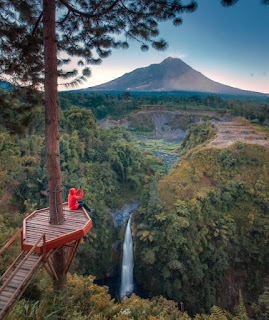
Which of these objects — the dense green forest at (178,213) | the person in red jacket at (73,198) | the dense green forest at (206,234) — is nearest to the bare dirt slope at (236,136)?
the dense green forest at (178,213)

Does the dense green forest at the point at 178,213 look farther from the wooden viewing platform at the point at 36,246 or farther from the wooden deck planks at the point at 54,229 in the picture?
the wooden viewing platform at the point at 36,246

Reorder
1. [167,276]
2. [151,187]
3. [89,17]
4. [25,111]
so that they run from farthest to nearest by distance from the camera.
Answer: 1. [151,187]
2. [167,276]
3. [25,111]
4. [89,17]

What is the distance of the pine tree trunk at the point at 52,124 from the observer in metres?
4.80

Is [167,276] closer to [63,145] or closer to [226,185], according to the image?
[226,185]

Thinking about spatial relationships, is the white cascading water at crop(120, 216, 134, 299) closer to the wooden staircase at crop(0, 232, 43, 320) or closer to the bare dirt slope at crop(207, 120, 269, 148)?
the bare dirt slope at crop(207, 120, 269, 148)

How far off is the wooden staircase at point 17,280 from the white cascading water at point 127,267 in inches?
520

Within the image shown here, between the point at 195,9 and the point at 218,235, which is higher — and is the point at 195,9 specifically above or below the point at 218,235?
above

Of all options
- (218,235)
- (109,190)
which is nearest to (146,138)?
(109,190)

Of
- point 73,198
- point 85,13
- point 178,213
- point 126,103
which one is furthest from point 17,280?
point 126,103

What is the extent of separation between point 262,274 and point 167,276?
23.8 feet

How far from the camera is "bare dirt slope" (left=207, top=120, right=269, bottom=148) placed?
72.0 feet

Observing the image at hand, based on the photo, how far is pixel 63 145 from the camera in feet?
58.5

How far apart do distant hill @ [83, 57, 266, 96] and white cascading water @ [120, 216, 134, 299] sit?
260 feet

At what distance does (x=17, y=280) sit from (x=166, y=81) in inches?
4228
